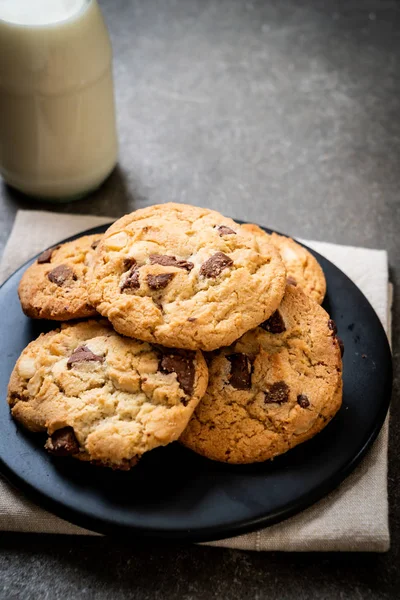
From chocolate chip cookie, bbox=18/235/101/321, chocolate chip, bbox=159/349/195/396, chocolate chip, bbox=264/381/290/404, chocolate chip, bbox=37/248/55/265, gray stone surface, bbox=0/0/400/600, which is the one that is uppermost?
chocolate chip cookie, bbox=18/235/101/321

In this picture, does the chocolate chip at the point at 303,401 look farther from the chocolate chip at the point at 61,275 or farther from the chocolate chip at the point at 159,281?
the chocolate chip at the point at 61,275

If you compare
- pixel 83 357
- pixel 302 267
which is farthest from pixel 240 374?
pixel 302 267

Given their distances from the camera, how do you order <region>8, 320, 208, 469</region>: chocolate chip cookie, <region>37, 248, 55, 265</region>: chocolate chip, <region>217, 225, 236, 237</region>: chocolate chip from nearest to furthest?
<region>8, 320, 208, 469</region>: chocolate chip cookie
<region>217, 225, 236, 237</region>: chocolate chip
<region>37, 248, 55, 265</region>: chocolate chip

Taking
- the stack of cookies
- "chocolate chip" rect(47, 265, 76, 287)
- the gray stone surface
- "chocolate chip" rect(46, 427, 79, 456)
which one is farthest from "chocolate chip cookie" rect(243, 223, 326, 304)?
"chocolate chip" rect(46, 427, 79, 456)

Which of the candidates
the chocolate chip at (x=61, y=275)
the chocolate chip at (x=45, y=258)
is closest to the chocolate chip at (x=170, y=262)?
the chocolate chip at (x=61, y=275)

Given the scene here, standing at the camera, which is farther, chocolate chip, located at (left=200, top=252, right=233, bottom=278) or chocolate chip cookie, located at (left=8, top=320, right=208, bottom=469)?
chocolate chip, located at (left=200, top=252, right=233, bottom=278)

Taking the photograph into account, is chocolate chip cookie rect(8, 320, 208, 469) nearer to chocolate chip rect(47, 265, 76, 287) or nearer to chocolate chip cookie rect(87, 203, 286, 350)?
chocolate chip cookie rect(87, 203, 286, 350)

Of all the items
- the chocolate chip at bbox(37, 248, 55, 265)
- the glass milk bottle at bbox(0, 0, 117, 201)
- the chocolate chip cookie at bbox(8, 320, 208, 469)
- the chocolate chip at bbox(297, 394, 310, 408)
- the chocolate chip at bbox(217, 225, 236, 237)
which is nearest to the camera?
the chocolate chip cookie at bbox(8, 320, 208, 469)
